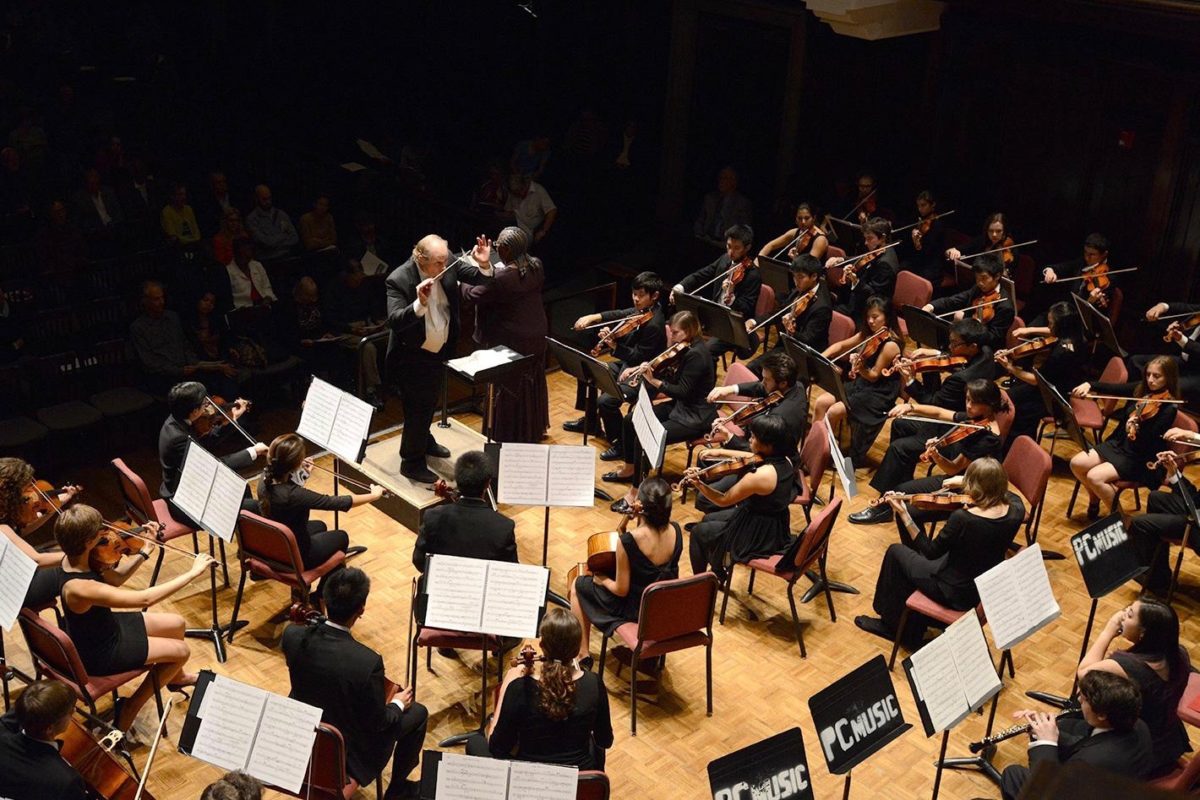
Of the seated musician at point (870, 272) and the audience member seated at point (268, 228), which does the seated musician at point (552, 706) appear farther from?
the audience member seated at point (268, 228)

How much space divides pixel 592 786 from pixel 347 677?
101cm

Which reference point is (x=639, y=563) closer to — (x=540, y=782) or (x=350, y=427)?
(x=540, y=782)

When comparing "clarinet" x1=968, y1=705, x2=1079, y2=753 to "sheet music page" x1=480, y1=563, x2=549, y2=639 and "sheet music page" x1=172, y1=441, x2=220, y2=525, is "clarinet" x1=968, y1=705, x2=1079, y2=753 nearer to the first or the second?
"sheet music page" x1=480, y1=563, x2=549, y2=639

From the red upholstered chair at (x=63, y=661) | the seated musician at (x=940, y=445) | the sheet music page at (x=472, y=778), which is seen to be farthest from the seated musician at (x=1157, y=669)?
the red upholstered chair at (x=63, y=661)

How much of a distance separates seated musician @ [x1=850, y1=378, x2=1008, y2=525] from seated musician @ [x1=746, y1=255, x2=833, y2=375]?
102cm

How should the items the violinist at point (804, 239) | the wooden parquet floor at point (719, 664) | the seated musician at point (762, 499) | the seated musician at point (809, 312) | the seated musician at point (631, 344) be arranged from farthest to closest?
the violinist at point (804, 239)
the seated musician at point (809, 312)
the seated musician at point (631, 344)
the seated musician at point (762, 499)
the wooden parquet floor at point (719, 664)

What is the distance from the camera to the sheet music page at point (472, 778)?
3889mm

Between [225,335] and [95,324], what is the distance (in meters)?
0.90

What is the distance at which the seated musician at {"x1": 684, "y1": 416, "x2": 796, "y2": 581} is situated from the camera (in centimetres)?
593

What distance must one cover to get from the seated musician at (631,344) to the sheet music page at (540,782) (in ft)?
12.6

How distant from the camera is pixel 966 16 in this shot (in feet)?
32.5

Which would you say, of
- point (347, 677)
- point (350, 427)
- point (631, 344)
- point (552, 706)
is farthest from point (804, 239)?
point (347, 677)

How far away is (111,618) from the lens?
5047 millimetres

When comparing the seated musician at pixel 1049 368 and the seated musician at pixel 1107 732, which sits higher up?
the seated musician at pixel 1049 368
